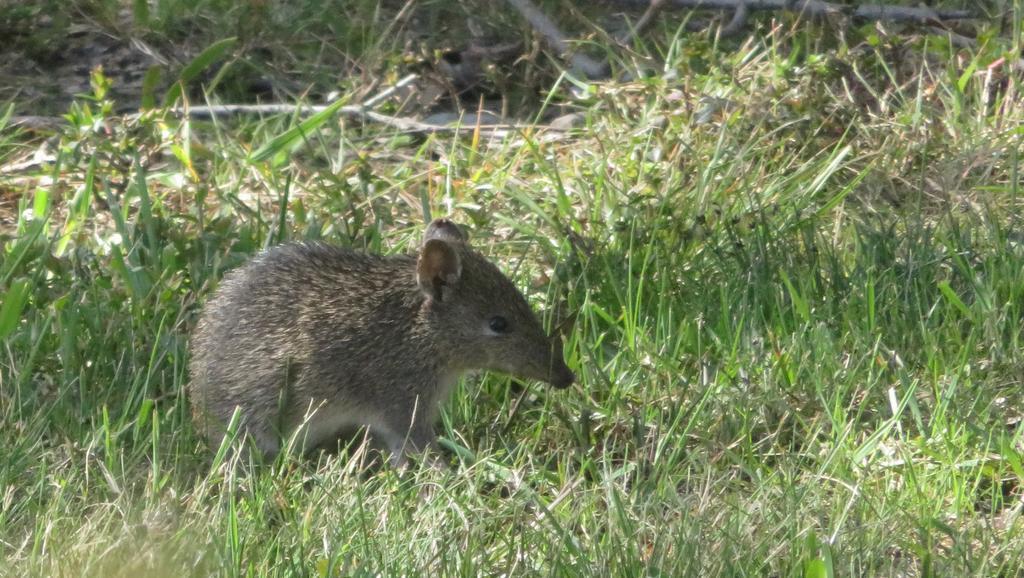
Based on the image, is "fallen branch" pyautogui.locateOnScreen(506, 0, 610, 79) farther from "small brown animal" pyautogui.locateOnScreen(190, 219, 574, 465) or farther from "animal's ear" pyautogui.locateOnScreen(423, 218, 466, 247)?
"small brown animal" pyautogui.locateOnScreen(190, 219, 574, 465)

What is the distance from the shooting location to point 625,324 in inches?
193

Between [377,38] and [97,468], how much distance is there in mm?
3963

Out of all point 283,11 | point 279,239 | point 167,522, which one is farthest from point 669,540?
point 283,11

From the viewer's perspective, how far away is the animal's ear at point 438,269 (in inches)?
180

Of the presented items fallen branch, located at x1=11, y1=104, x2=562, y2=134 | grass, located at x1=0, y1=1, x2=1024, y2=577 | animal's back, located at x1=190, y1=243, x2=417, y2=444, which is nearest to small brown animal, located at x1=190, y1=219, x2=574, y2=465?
animal's back, located at x1=190, y1=243, x2=417, y2=444

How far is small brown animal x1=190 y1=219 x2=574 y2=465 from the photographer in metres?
4.50

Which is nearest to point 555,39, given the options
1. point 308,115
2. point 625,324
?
point 308,115

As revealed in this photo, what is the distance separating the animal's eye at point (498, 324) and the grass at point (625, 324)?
22 cm

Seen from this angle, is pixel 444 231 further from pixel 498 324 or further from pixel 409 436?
pixel 409 436

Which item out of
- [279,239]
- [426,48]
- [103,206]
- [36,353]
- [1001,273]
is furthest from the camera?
[426,48]

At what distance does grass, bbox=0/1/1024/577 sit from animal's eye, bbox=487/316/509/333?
22 cm

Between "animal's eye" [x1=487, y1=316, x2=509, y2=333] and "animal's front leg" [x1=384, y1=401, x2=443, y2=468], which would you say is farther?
"animal's eye" [x1=487, y1=316, x2=509, y2=333]

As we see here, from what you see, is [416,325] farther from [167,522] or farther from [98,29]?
[98,29]

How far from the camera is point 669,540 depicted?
3.64 m
